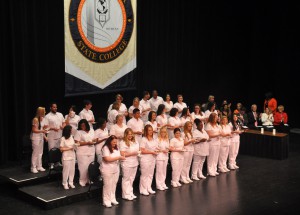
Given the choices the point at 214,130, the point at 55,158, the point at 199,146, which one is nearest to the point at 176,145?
the point at 199,146

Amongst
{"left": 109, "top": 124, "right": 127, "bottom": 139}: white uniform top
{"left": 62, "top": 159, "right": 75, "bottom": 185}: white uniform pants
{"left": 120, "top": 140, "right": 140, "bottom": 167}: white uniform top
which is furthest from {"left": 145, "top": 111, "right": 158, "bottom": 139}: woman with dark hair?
{"left": 62, "top": 159, "right": 75, "bottom": 185}: white uniform pants

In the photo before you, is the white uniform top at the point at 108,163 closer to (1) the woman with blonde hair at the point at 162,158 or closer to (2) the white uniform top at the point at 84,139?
(2) the white uniform top at the point at 84,139

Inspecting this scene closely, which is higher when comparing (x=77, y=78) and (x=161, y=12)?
(x=161, y=12)

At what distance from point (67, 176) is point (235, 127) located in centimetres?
466

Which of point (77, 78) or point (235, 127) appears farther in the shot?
point (77, 78)

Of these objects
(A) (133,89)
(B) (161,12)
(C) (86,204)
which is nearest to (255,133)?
(A) (133,89)

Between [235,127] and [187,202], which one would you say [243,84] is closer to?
[235,127]

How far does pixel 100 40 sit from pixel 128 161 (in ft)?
16.8

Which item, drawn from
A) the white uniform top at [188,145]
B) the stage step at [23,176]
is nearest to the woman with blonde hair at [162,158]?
the white uniform top at [188,145]

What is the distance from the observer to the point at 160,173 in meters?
11.5

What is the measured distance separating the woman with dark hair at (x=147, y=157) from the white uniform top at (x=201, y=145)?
1396mm

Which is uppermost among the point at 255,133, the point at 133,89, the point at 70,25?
the point at 70,25

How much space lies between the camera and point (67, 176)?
10766 millimetres

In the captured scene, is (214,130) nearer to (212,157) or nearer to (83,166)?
(212,157)
